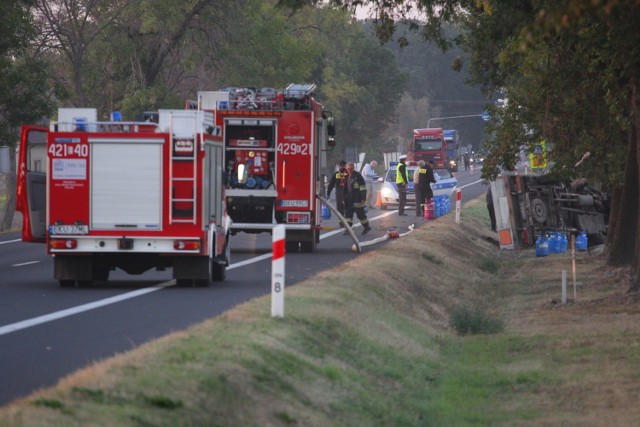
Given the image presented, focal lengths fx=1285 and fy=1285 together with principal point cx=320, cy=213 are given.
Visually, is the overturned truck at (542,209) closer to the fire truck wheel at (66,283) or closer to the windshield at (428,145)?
the fire truck wheel at (66,283)

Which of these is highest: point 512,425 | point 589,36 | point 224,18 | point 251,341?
point 224,18

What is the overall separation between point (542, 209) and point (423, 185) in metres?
11.9

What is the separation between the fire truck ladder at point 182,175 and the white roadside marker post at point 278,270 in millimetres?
5906

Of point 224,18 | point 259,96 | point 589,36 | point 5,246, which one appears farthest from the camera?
point 224,18

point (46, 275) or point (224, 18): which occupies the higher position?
point (224, 18)

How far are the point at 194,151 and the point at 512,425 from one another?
8532 millimetres

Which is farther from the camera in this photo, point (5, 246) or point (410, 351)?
point (5, 246)

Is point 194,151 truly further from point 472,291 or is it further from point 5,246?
point 5,246

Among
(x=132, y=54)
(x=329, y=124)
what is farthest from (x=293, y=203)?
(x=132, y=54)

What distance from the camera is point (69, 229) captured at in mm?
18375

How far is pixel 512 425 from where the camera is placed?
11000 millimetres

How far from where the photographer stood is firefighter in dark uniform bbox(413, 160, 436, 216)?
42938 mm

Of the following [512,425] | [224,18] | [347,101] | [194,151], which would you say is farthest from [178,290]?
[347,101]

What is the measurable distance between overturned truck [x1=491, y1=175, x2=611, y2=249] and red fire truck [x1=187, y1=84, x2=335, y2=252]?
631cm
